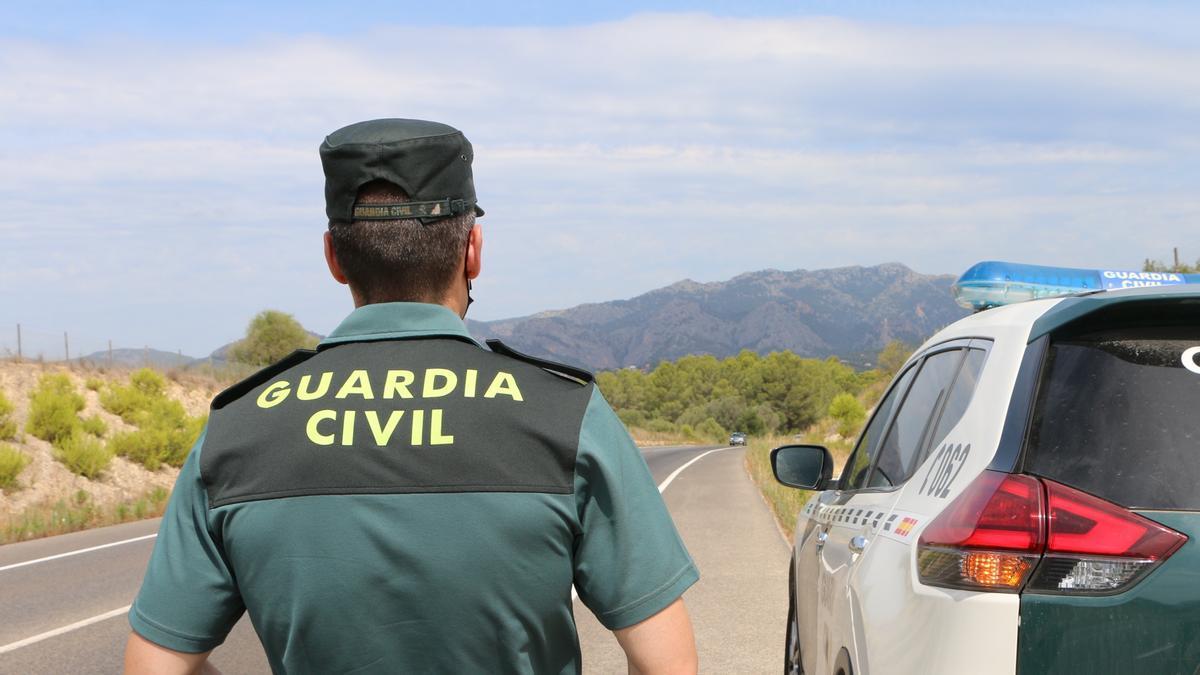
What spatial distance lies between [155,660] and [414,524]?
0.49 meters

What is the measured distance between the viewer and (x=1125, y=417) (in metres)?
2.38

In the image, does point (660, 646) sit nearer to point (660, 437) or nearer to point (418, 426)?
point (418, 426)

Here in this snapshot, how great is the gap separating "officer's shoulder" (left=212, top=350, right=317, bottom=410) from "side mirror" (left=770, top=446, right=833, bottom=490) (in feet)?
10.2

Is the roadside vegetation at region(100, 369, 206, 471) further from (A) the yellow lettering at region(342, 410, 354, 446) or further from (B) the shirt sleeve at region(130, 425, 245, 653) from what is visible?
(A) the yellow lettering at region(342, 410, 354, 446)

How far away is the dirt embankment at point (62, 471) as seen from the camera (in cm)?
2271

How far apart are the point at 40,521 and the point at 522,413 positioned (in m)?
17.3

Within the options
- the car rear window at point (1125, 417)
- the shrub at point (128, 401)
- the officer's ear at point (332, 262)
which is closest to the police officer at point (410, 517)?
the officer's ear at point (332, 262)

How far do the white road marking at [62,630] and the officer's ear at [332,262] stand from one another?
7427 millimetres

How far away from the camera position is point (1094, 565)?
224 centimetres

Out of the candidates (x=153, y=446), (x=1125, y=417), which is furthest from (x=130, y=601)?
(x=153, y=446)

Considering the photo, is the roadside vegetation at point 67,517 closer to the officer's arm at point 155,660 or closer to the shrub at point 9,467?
the shrub at point 9,467

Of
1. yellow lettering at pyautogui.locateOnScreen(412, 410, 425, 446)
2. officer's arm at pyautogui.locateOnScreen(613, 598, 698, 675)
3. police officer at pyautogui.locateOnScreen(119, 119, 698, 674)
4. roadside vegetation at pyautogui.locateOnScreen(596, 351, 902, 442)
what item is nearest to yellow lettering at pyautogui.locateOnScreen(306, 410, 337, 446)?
police officer at pyautogui.locateOnScreen(119, 119, 698, 674)

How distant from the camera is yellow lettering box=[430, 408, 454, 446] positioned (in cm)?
187

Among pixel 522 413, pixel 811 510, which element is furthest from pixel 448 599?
pixel 811 510
